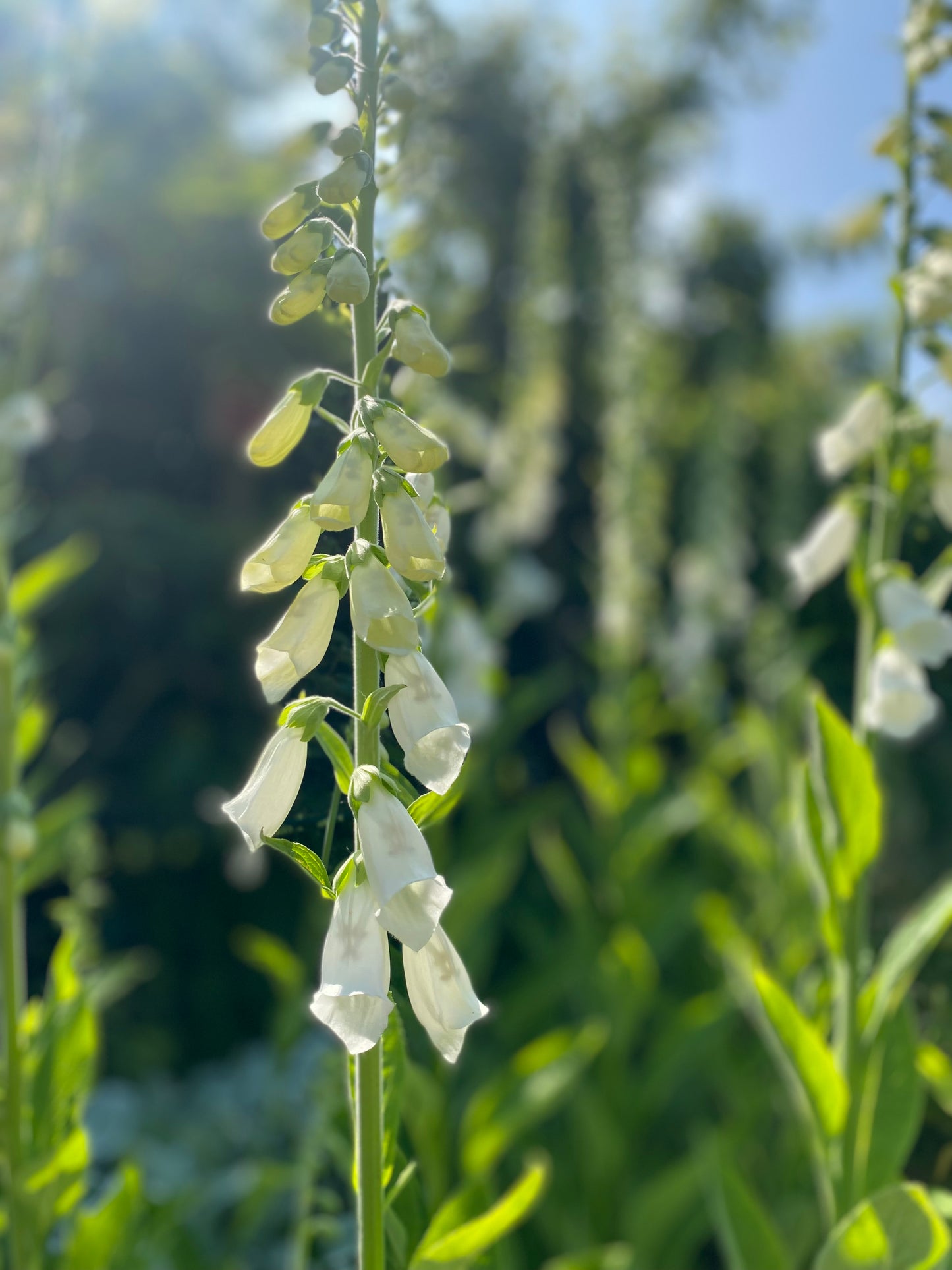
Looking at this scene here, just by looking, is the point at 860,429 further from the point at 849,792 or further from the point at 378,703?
the point at 378,703

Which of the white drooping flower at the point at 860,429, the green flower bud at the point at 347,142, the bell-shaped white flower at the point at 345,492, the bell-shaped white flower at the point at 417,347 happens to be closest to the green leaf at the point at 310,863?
the bell-shaped white flower at the point at 345,492

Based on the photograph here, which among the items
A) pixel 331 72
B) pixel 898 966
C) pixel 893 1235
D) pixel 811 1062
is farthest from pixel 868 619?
pixel 331 72

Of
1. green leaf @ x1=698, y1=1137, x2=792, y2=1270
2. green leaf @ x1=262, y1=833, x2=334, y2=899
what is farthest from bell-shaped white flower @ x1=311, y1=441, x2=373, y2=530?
green leaf @ x1=698, y1=1137, x2=792, y2=1270

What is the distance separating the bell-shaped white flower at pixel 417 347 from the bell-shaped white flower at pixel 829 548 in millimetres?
715

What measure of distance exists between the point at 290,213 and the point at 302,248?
0.15 ft

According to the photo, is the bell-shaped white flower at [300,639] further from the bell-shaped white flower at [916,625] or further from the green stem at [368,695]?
the bell-shaped white flower at [916,625]

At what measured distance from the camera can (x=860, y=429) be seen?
3.93 feet

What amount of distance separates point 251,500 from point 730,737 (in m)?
1.98

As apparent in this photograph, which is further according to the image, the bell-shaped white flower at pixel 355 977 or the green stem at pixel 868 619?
the green stem at pixel 868 619

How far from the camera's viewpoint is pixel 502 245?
17.4 ft

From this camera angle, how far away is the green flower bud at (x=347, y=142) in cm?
63

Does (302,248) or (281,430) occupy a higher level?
(302,248)

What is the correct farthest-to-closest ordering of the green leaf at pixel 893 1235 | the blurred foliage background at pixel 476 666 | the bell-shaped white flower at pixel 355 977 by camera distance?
the blurred foliage background at pixel 476 666 → the green leaf at pixel 893 1235 → the bell-shaped white flower at pixel 355 977

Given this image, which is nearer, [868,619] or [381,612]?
[381,612]
